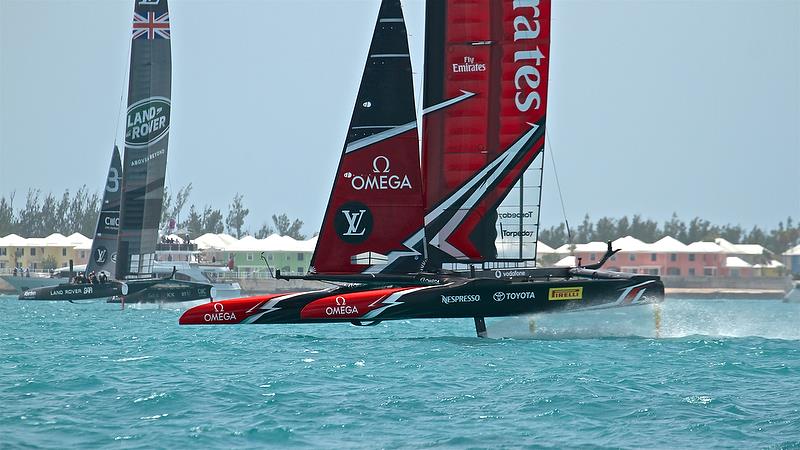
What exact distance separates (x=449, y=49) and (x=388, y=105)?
1.45 m

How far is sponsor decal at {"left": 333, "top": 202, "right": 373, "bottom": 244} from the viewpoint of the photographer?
2198cm

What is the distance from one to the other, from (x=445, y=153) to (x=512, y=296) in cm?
292

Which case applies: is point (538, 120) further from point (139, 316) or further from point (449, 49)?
point (139, 316)

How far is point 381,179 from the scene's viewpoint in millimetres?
21953

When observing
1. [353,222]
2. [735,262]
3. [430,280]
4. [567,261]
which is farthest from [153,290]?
[735,262]

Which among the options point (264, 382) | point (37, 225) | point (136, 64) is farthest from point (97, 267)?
point (37, 225)

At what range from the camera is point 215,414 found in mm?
12602

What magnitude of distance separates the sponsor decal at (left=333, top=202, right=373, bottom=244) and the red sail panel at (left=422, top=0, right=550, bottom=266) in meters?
1.11

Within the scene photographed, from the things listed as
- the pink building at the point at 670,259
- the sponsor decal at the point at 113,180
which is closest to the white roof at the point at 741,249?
the pink building at the point at 670,259

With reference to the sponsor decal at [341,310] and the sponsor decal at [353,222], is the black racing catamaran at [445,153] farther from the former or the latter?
the sponsor decal at [341,310]

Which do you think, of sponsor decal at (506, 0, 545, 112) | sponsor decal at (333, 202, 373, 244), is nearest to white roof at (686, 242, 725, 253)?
sponsor decal at (506, 0, 545, 112)

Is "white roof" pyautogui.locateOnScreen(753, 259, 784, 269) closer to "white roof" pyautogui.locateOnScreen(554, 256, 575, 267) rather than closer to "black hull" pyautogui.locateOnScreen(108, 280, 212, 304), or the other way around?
"white roof" pyautogui.locateOnScreen(554, 256, 575, 267)

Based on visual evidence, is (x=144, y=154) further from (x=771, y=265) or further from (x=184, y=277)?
(x=771, y=265)

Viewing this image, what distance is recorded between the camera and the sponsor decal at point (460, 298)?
67.6 ft
